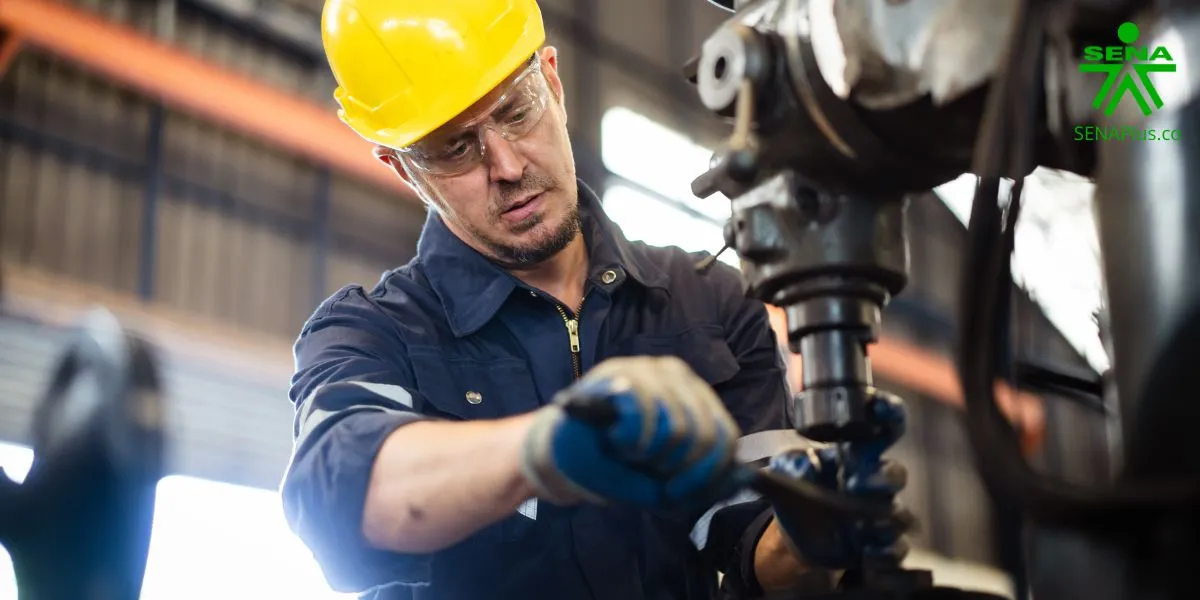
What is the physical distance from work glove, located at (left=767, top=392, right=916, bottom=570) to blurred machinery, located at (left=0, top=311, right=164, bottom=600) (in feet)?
1.78

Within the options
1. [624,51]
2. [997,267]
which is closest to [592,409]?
[997,267]

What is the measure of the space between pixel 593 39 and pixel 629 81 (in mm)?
327

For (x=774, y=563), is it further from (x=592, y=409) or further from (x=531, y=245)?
(x=592, y=409)

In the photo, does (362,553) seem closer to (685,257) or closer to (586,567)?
(586,567)

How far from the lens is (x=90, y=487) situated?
0.77 meters

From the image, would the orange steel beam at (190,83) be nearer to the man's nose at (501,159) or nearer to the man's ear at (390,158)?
the man's ear at (390,158)

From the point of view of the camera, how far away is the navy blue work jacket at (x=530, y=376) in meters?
1.31

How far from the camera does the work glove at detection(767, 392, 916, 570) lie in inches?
40.1

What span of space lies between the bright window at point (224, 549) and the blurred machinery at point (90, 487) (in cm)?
291

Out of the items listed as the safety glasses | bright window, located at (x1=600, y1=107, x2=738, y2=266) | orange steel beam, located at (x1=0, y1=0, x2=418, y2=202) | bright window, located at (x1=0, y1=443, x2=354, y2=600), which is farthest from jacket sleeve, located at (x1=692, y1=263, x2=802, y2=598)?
bright window, located at (x1=600, y1=107, x2=738, y2=266)

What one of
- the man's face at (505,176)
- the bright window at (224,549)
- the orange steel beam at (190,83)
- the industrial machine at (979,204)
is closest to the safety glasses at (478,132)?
the man's face at (505,176)

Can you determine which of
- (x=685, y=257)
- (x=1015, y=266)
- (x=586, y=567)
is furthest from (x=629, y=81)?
(x=1015, y=266)

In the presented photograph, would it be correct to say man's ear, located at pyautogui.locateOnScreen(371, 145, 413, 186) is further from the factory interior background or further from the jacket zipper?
the factory interior background

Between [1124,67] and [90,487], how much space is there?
0.74m
